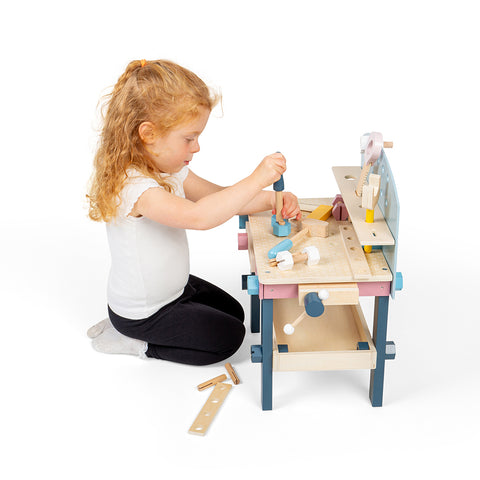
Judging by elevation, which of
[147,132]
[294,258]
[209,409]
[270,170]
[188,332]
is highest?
[147,132]

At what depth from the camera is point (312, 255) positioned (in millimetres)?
2426

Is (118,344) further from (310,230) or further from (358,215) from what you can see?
(358,215)

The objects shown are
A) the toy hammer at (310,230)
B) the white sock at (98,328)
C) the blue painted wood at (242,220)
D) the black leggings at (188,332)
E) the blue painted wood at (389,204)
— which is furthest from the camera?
the white sock at (98,328)

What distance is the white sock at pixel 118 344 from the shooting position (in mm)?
2889

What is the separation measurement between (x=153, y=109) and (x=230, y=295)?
928mm

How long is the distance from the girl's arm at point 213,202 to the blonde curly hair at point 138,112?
116 millimetres

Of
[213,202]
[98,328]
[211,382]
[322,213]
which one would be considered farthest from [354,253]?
[98,328]

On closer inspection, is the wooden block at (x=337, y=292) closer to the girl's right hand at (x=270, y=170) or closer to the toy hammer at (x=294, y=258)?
the toy hammer at (x=294, y=258)

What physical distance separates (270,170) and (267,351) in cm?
56

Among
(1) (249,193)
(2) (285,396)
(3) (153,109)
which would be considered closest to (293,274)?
(1) (249,193)

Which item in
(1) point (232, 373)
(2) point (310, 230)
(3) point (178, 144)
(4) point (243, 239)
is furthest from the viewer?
(4) point (243, 239)

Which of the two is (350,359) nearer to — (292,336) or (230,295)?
(292,336)

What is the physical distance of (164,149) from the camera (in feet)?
8.46

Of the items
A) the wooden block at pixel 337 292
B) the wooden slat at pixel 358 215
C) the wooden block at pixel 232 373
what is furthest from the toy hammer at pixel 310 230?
the wooden block at pixel 232 373
